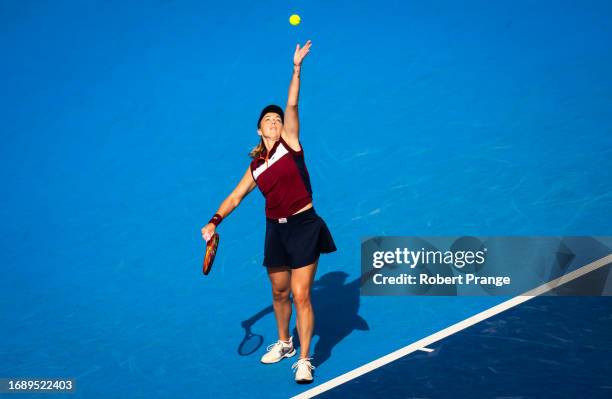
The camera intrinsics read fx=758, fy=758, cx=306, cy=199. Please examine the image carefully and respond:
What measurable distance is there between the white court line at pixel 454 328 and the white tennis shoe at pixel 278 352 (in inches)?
26.3

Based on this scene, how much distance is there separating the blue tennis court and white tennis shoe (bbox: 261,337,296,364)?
0.34ft

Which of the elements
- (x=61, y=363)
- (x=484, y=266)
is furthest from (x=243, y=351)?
(x=484, y=266)

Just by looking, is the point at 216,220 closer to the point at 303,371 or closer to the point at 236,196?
the point at 236,196

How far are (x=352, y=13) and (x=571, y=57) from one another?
388cm

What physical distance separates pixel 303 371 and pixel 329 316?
4.83 ft

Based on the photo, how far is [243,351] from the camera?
284 inches

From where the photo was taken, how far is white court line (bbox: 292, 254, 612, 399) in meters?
6.45

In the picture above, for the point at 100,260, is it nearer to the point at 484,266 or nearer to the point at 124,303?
the point at 124,303

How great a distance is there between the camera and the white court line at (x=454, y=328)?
6.45m

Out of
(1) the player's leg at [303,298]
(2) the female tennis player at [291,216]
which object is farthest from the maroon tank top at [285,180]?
(1) the player's leg at [303,298]

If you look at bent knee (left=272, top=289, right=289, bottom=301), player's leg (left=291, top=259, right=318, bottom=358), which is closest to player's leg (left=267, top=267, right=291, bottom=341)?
bent knee (left=272, top=289, right=289, bottom=301)

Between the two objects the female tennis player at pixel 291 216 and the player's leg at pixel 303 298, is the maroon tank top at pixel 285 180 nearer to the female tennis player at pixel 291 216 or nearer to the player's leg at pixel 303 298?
the female tennis player at pixel 291 216

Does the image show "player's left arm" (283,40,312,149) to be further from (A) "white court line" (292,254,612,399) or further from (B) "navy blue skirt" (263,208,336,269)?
(A) "white court line" (292,254,612,399)

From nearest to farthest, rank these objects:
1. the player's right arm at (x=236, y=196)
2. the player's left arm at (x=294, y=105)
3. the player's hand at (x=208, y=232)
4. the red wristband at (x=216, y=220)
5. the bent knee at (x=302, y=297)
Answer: the player's left arm at (x=294, y=105) < the bent knee at (x=302, y=297) < the player's hand at (x=208, y=232) < the red wristband at (x=216, y=220) < the player's right arm at (x=236, y=196)
